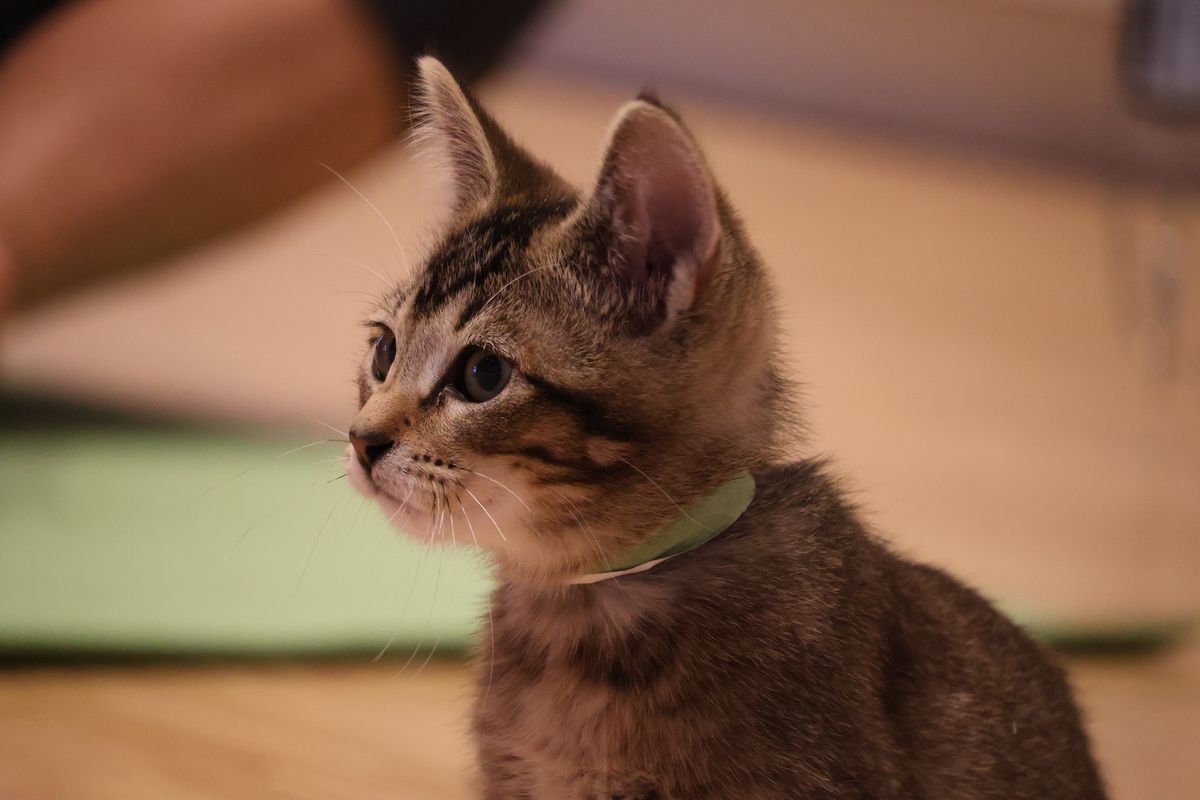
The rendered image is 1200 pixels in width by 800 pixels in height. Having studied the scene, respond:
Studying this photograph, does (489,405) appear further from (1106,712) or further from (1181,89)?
(1181,89)

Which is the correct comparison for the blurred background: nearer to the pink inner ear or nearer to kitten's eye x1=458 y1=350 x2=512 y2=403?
the pink inner ear

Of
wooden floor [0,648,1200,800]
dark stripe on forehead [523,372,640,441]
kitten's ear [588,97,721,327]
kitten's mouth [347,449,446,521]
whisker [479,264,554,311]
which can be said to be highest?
kitten's ear [588,97,721,327]

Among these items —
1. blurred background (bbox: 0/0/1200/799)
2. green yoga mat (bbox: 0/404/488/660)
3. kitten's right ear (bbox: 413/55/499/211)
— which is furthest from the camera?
green yoga mat (bbox: 0/404/488/660)

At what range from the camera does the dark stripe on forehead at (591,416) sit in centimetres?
104

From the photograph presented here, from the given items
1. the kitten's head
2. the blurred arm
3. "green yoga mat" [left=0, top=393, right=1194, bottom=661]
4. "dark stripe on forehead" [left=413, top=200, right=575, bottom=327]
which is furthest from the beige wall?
the kitten's head

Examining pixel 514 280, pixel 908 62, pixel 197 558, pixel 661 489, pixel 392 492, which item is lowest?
pixel 197 558

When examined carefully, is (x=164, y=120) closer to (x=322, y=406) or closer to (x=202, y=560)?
(x=322, y=406)

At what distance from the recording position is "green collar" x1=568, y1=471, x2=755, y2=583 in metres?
1.05

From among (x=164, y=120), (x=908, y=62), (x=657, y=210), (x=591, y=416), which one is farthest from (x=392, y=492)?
(x=908, y=62)

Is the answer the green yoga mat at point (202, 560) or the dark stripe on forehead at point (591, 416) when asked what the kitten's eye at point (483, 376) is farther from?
the green yoga mat at point (202, 560)

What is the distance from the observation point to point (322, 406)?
262 centimetres

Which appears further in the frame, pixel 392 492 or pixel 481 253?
pixel 481 253

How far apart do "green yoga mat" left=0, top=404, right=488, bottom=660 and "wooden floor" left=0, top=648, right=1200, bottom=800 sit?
0.05 metres

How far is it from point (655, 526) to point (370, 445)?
0.79 feet
